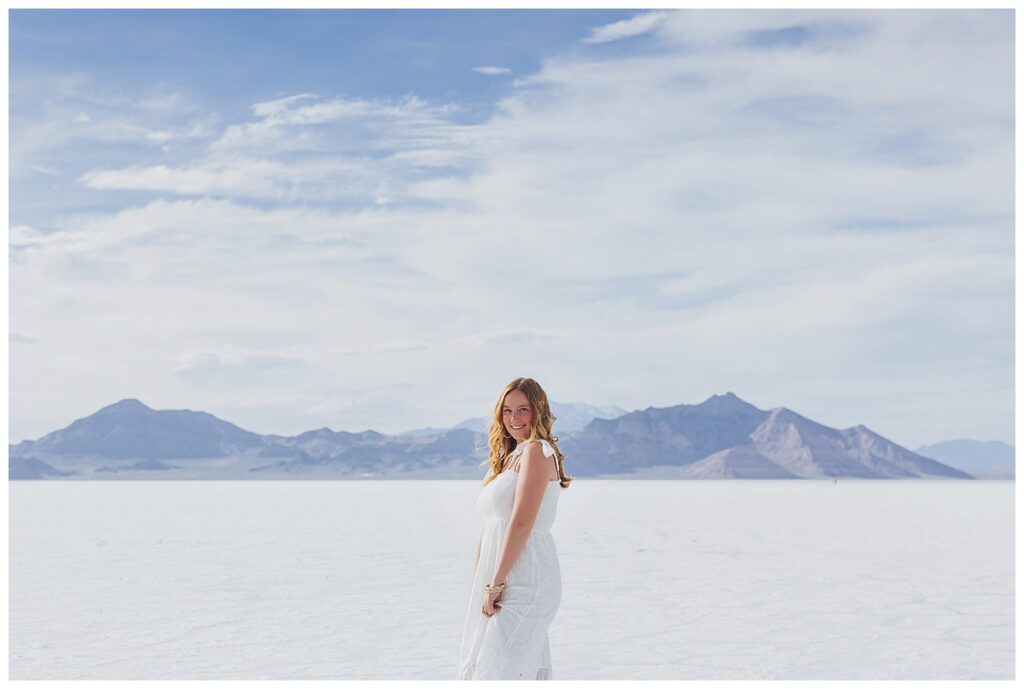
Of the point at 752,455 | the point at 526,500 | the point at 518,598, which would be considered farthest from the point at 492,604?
the point at 752,455

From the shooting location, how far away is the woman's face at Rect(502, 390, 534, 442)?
371cm

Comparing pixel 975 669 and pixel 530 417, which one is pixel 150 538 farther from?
pixel 530 417

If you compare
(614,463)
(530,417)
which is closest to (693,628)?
(530,417)

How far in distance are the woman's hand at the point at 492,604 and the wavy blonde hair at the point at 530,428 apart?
365 millimetres

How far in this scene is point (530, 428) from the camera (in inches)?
146

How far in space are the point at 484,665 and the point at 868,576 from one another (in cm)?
850

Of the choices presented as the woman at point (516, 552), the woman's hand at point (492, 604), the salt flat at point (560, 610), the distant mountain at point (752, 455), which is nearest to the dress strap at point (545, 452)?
the woman at point (516, 552)

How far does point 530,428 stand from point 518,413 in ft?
0.19

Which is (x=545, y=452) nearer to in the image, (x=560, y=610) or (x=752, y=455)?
(x=560, y=610)

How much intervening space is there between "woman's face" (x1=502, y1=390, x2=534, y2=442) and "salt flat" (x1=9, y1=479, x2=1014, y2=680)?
321 cm

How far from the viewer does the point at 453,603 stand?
940 cm

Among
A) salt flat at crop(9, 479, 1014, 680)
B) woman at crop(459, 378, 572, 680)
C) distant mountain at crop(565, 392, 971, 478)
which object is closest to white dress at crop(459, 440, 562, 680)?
woman at crop(459, 378, 572, 680)

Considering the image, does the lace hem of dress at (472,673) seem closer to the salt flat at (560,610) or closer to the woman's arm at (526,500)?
the woman's arm at (526,500)

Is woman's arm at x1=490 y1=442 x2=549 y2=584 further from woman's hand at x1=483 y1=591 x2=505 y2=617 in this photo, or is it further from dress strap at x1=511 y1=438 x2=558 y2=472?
woman's hand at x1=483 y1=591 x2=505 y2=617
